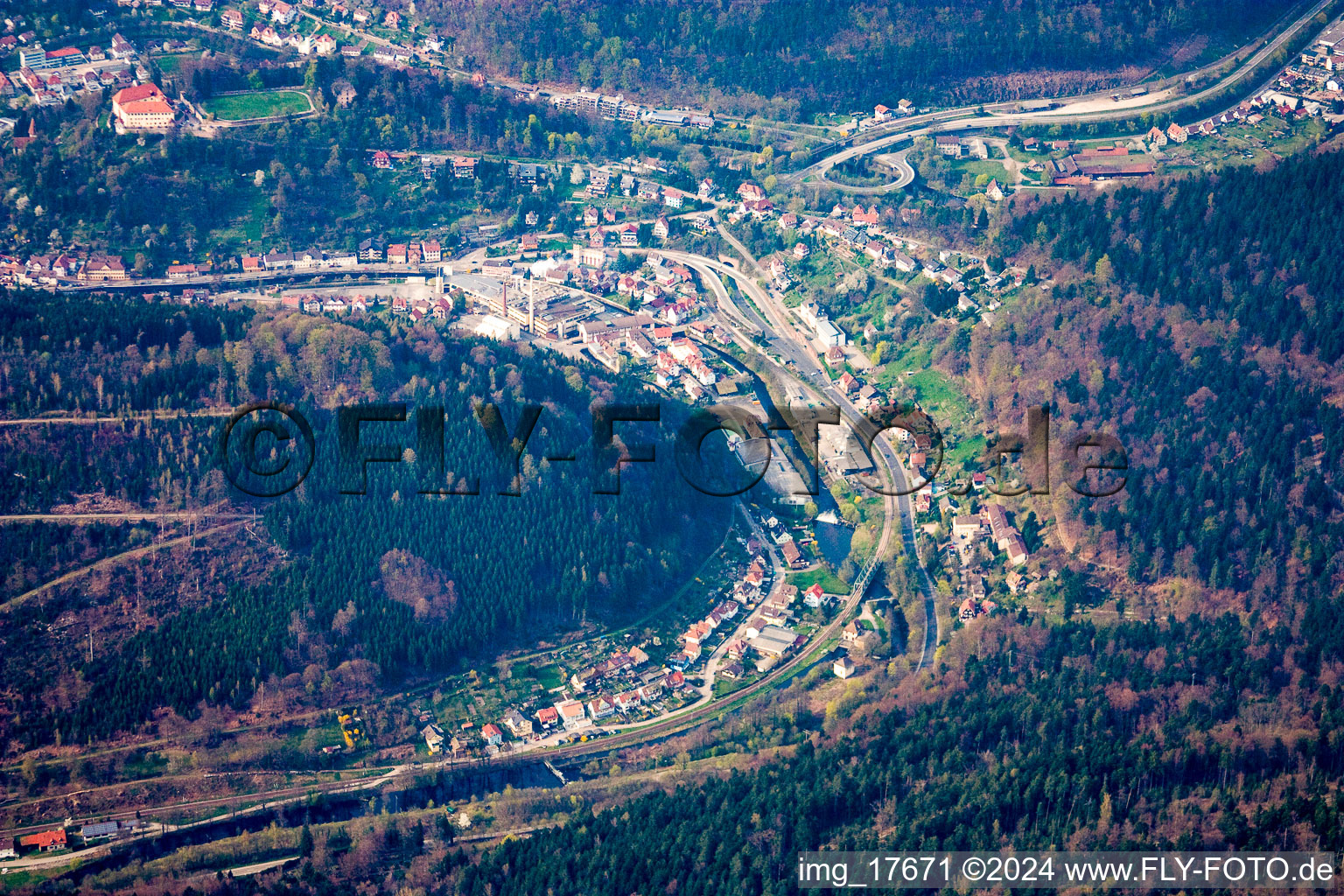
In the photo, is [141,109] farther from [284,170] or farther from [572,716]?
[572,716]

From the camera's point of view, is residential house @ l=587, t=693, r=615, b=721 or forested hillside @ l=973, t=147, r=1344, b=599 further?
forested hillside @ l=973, t=147, r=1344, b=599

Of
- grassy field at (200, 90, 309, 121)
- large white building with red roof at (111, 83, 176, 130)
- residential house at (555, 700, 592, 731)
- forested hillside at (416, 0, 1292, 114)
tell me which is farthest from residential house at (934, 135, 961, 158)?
residential house at (555, 700, 592, 731)

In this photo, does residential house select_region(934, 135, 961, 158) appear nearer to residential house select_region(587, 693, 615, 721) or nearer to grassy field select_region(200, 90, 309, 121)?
grassy field select_region(200, 90, 309, 121)

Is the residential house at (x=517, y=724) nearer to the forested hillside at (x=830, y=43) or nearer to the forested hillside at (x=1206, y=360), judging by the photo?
the forested hillside at (x=1206, y=360)

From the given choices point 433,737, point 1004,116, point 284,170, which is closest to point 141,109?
point 284,170

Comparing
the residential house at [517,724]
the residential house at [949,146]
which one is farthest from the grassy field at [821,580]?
the residential house at [949,146]
